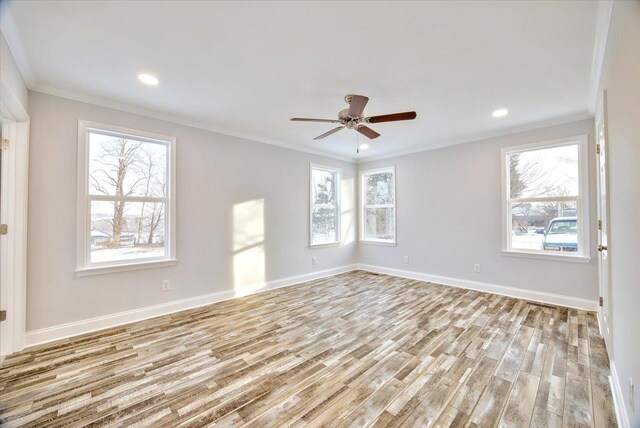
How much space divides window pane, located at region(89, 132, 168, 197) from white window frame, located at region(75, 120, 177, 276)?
0.07 metres

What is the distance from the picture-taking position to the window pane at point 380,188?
5.64 metres

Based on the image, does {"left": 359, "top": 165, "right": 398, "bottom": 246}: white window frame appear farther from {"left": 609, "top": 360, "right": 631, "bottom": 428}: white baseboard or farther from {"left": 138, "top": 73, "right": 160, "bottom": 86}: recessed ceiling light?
{"left": 138, "top": 73, "right": 160, "bottom": 86}: recessed ceiling light

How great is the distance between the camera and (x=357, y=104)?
2.52 meters

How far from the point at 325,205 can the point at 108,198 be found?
11.6 feet

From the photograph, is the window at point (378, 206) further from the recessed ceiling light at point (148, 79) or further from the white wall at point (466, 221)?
the recessed ceiling light at point (148, 79)

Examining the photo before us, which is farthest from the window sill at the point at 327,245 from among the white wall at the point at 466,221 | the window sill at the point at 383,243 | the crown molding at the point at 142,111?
the crown molding at the point at 142,111

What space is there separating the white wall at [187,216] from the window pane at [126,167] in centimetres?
19

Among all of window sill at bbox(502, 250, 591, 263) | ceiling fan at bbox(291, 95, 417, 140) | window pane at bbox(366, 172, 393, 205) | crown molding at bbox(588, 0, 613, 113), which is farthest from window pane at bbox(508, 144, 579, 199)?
ceiling fan at bbox(291, 95, 417, 140)

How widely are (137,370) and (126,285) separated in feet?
4.38

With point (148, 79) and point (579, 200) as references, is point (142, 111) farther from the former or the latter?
point (579, 200)

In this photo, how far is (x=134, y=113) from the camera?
3.23 meters

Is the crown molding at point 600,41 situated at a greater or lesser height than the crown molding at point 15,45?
lesser

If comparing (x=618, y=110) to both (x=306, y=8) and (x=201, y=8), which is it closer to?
(x=306, y=8)

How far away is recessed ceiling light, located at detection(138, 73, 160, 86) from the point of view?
253 cm
